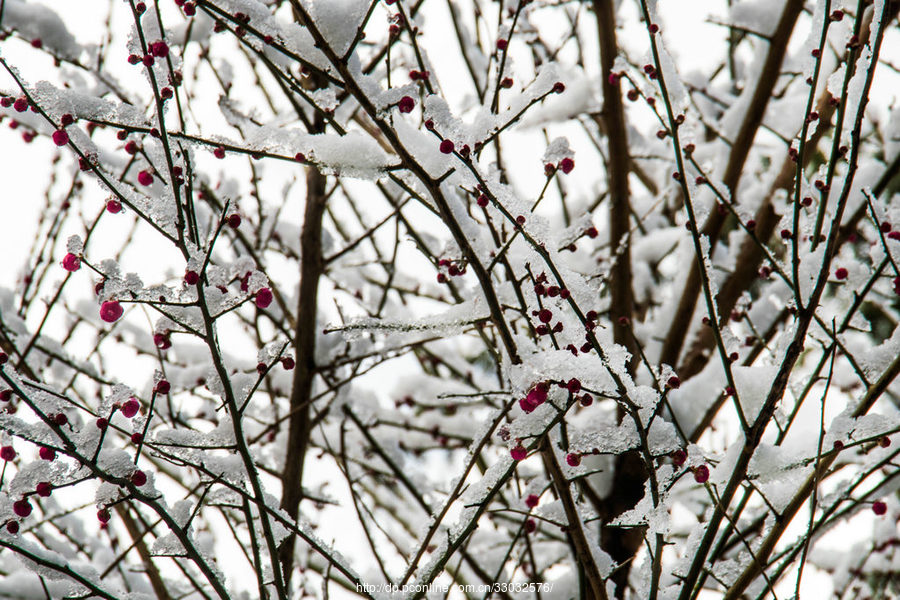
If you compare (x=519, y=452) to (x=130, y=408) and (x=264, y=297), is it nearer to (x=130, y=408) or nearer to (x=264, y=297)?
(x=264, y=297)

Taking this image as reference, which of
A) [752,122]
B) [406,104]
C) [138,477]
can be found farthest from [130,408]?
[752,122]

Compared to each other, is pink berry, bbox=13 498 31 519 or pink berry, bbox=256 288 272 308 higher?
pink berry, bbox=256 288 272 308

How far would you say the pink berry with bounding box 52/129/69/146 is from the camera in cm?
133

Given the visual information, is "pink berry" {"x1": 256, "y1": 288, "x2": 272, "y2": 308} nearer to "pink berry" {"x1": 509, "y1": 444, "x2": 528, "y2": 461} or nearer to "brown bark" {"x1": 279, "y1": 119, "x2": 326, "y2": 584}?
"pink berry" {"x1": 509, "y1": 444, "x2": 528, "y2": 461}

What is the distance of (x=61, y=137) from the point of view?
53.5 inches

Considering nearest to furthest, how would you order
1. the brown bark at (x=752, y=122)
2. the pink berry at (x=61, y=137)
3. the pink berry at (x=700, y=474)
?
the pink berry at (x=61, y=137) → the pink berry at (x=700, y=474) → the brown bark at (x=752, y=122)

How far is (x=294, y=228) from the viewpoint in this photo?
12.1 feet

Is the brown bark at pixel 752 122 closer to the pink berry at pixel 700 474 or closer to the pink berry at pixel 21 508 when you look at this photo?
the pink berry at pixel 700 474

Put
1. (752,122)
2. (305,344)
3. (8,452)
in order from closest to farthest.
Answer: (8,452), (305,344), (752,122)

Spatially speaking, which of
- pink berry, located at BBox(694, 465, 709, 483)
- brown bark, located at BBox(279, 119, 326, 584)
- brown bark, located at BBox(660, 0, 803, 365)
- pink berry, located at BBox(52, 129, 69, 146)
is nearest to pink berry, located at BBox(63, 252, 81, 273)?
pink berry, located at BBox(52, 129, 69, 146)

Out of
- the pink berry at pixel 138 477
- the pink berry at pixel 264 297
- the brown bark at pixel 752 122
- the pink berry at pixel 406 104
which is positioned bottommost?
the pink berry at pixel 138 477

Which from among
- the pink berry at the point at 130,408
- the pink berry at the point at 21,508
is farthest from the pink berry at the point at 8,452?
the pink berry at the point at 130,408

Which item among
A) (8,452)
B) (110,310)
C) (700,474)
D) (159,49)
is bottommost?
(700,474)

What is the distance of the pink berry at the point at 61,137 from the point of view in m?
1.33
